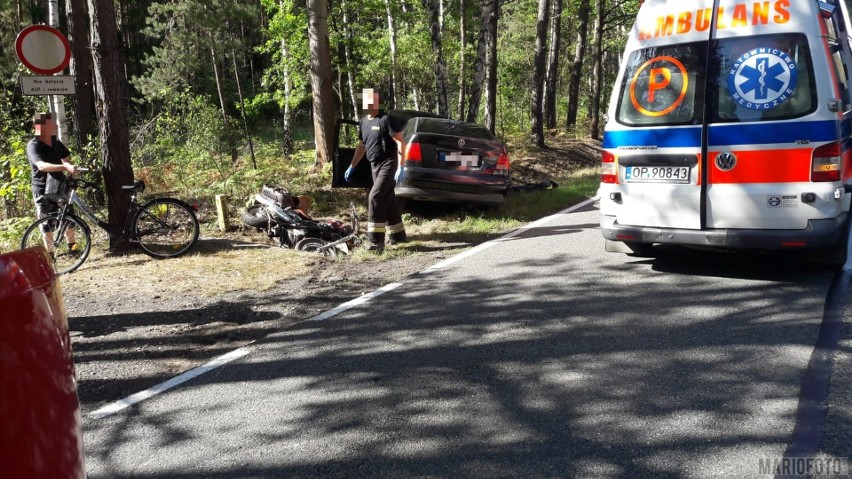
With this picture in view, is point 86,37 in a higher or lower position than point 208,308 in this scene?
higher

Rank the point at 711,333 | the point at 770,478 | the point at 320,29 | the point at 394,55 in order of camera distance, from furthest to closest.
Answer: the point at 394,55 < the point at 320,29 < the point at 711,333 < the point at 770,478

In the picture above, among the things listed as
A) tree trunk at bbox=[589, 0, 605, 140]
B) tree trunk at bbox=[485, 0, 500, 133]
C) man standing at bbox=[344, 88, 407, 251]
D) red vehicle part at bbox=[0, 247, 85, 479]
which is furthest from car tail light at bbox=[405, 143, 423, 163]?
tree trunk at bbox=[589, 0, 605, 140]

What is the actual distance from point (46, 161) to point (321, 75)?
6.83 meters

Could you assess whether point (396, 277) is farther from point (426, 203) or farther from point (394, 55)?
point (394, 55)

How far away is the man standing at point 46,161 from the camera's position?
7895 mm

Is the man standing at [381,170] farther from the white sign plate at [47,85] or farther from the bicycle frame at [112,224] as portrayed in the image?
the white sign plate at [47,85]

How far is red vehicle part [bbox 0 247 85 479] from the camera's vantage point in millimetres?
1483

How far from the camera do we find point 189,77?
3119cm

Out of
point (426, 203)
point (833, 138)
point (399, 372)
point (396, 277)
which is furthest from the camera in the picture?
point (426, 203)

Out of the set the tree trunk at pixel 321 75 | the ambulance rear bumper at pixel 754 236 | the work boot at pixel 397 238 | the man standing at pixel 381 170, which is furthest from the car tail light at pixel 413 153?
the tree trunk at pixel 321 75

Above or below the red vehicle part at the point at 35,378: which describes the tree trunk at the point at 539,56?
above

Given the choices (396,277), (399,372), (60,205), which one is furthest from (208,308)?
(60,205)

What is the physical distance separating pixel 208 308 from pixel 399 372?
256 centimetres

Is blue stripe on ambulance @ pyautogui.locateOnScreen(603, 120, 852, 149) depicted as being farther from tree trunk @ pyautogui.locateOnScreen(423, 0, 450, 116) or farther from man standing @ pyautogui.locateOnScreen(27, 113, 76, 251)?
tree trunk @ pyautogui.locateOnScreen(423, 0, 450, 116)
